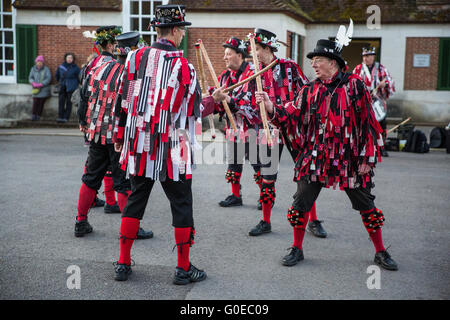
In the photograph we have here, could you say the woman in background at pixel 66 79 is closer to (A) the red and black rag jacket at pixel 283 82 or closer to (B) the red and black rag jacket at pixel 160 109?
(A) the red and black rag jacket at pixel 283 82

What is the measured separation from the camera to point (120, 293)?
13.1 feet

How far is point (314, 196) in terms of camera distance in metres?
4.70

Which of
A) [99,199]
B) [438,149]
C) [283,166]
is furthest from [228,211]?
[438,149]

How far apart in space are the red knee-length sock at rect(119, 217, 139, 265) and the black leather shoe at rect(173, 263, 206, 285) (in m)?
0.41

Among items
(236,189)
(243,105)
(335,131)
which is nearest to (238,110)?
(243,105)

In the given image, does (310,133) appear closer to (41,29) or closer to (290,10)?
(290,10)

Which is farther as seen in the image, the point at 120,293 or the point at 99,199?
the point at 99,199

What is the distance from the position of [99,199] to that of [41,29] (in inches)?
453

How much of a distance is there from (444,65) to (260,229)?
15239mm

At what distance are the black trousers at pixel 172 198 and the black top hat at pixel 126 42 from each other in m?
1.67

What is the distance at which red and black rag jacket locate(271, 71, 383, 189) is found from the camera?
14.7 ft

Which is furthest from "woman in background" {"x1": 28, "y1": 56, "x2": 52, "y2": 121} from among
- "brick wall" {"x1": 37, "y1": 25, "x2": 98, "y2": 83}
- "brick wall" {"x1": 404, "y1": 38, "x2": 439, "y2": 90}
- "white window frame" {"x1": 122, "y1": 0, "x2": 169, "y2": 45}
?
"brick wall" {"x1": 404, "y1": 38, "x2": 439, "y2": 90}

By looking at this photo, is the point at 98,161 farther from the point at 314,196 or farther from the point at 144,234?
the point at 314,196
